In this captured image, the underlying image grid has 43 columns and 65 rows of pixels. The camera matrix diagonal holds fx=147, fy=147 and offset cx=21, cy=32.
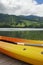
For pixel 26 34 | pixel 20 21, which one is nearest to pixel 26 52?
pixel 26 34

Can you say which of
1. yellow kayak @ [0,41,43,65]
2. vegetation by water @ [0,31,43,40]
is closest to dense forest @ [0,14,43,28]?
vegetation by water @ [0,31,43,40]

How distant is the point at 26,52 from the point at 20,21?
46 centimetres

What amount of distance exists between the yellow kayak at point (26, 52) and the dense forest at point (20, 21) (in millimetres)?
262

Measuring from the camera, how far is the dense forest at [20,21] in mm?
1573

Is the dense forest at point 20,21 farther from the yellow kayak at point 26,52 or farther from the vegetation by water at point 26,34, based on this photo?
the yellow kayak at point 26,52

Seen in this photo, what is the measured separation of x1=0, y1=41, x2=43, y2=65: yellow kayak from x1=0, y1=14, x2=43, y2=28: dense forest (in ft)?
0.86

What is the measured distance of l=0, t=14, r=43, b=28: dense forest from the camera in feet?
5.16

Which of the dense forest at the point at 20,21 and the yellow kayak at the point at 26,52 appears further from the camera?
the dense forest at the point at 20,21

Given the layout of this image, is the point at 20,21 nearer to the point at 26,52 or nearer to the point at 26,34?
the point at 26,34

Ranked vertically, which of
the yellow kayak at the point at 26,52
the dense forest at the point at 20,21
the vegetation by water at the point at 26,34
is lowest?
the yellow kayak at the point at 26,52

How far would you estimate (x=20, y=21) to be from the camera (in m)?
1.64

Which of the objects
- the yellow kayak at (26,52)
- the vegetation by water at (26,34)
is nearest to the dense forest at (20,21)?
the vegetation by water at (26,34)

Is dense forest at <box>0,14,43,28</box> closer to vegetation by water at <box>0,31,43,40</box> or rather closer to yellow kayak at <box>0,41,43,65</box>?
vegetation by water at <box>0,31,43,40</box>

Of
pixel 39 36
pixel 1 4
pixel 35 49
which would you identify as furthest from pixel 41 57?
pixel 1 4
